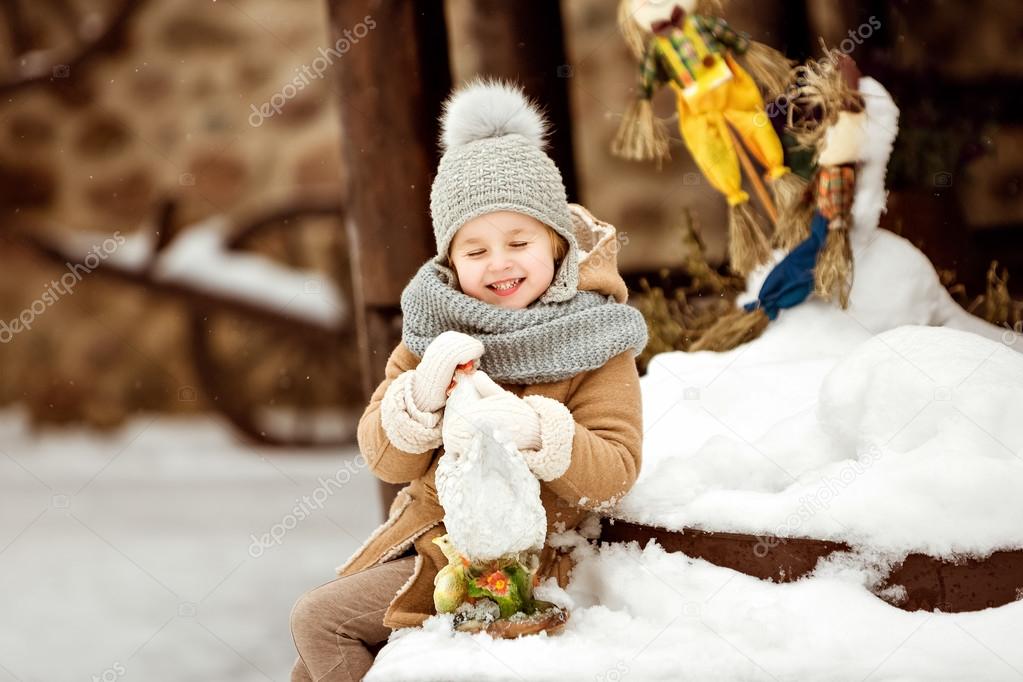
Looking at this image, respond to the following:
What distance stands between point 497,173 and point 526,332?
0.86 feet

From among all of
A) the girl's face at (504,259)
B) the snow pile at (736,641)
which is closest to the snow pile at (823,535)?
the snow pile at (736,641)

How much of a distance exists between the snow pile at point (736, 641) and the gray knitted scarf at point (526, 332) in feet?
1.15

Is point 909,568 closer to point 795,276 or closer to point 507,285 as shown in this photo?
point 507,285

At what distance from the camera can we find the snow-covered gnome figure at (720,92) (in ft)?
9.40

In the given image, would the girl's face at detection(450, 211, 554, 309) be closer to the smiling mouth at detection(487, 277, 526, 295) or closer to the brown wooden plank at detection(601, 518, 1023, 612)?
the smiling mouth at detection(487, 277, 526, 295)

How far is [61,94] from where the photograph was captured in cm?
584

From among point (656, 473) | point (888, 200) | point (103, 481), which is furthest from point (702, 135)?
point (103, 481)

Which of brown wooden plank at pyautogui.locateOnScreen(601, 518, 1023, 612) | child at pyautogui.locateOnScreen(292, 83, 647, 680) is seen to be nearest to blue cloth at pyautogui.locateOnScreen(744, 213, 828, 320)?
child at pyautogui.locateOnScreen(292, 83, 647, 680)

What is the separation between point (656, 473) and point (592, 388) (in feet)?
0.89

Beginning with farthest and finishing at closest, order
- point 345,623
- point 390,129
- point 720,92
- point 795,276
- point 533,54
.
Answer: point 533,54, point 390,129, point 720,92, point 795,276, point 345,623

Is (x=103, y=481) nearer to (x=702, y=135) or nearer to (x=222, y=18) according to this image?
(x=222, y=18)

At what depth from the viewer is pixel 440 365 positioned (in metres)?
1.76

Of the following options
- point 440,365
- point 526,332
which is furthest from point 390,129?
point 440,365

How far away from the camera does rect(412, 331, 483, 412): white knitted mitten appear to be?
1.77 meters
